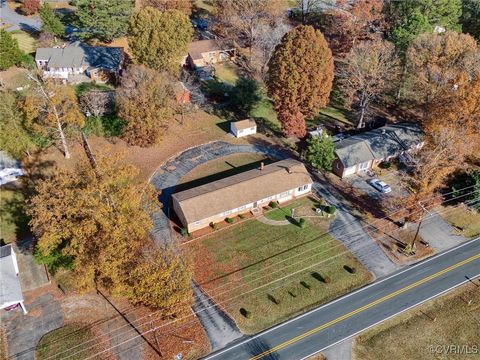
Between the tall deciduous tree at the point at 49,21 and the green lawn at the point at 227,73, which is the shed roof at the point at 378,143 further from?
the tall deciduous tree at the point at 49,21

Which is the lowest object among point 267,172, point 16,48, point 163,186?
point 163,186

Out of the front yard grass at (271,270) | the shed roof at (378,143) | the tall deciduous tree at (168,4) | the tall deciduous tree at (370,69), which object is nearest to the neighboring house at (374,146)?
the shed roof at (378,143)

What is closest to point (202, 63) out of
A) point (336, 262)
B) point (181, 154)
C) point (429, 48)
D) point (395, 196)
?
point (181, 154)

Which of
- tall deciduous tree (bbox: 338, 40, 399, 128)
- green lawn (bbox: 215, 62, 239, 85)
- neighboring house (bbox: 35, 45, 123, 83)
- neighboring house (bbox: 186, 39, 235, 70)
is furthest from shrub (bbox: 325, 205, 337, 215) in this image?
neighboring house (bbox: 35, 45, 123, 83)

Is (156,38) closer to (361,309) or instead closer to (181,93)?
(181,93)

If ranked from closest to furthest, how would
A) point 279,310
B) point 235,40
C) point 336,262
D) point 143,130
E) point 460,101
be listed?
point 279,310, point 336,262, point 460,101, point 143,130, point 235,40

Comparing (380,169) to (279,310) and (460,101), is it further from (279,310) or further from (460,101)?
(279,310)

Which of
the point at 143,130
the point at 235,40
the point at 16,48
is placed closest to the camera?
the point at 143,130
